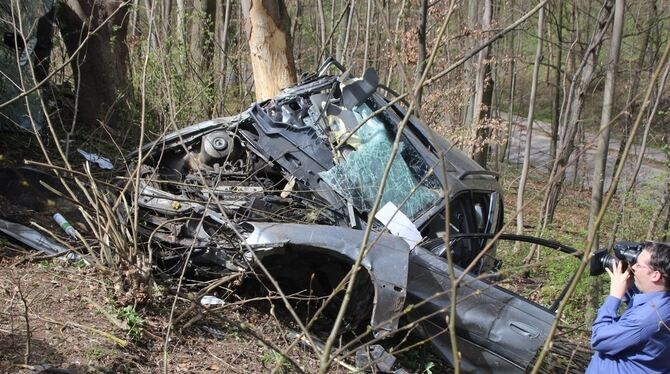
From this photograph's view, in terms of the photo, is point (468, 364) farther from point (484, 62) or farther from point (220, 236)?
point (484, 62)

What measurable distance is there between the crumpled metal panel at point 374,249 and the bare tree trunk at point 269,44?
167 inches

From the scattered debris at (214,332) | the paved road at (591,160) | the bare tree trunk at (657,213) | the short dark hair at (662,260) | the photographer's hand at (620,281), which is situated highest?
the short dark hair at (662,260)

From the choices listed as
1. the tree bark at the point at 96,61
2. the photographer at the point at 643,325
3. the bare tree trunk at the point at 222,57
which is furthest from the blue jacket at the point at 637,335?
the bare tree trunk at the point at 222,57

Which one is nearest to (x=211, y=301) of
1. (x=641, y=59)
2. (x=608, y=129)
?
(x=608, y=129)

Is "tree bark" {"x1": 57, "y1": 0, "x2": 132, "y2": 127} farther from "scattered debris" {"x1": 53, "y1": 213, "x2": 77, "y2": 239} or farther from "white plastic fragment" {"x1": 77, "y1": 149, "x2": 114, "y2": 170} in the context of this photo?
"scattered debris" {"x1": 53, "y1": 213, "x2": 77, "y2": 239}

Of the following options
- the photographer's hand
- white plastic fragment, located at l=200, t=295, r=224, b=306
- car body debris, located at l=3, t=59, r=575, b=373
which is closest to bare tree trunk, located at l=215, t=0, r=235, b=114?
car body debris, located at l=3, t=59, r=575, b=373

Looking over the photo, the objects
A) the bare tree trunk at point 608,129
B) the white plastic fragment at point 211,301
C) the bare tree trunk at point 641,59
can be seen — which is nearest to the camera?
the white plastic fragment at point 211,301

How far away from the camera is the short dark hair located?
3166 millimetres

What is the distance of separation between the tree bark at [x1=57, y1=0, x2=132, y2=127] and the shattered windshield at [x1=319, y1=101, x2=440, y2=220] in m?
4.64

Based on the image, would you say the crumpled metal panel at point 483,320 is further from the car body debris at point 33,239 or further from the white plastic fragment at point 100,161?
the white plastic fragment at point 100,161

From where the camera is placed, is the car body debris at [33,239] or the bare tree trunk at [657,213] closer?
the car body debris at [33,239]

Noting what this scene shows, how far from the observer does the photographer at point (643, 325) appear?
315 cm

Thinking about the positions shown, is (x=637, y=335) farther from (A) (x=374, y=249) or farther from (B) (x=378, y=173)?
(B) (x=378, y=173)

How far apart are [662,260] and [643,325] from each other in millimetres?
341
